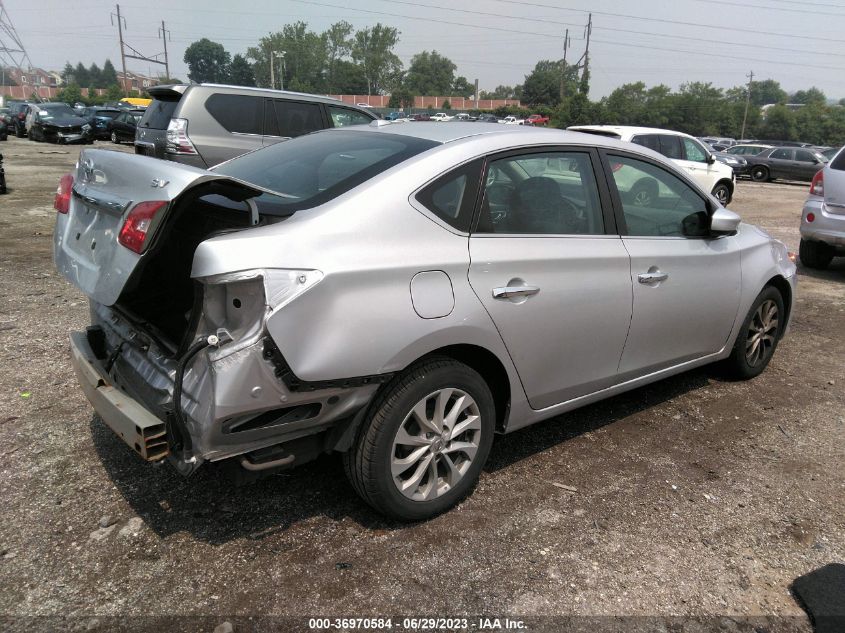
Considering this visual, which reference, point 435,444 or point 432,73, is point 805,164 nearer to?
point 435,444

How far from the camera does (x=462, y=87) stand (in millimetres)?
136375

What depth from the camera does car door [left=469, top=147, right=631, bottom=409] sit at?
290 centimetres

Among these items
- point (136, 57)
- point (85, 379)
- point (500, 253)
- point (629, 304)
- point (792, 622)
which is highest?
point (136, 57)

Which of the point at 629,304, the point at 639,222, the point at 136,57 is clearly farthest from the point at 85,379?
the point at 136,57

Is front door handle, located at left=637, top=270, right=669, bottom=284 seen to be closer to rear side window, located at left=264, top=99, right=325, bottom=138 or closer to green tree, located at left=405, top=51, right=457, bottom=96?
rear side window, located at left=264, top=99, right=325, bottom=138

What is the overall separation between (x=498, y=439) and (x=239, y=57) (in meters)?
136

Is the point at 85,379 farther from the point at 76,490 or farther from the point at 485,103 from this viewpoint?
the point at 485,103

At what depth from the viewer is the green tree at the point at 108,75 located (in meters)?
150

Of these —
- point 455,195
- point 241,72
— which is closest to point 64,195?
point 455,195

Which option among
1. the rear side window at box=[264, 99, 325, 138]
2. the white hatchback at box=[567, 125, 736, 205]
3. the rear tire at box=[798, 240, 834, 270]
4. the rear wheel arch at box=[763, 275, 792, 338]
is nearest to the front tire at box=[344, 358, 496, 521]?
the rear wheel arch at box=[763, 275, 792, 338]

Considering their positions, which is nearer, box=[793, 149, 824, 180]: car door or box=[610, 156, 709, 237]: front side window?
box=[610, 156, 709, 237]: front side window

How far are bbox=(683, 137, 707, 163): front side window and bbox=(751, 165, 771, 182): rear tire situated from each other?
508 inches

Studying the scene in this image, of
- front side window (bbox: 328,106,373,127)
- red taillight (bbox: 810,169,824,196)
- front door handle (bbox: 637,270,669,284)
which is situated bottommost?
front door handle (bbox: 637,270,669,284)

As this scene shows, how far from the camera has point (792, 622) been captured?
7.92 ft
